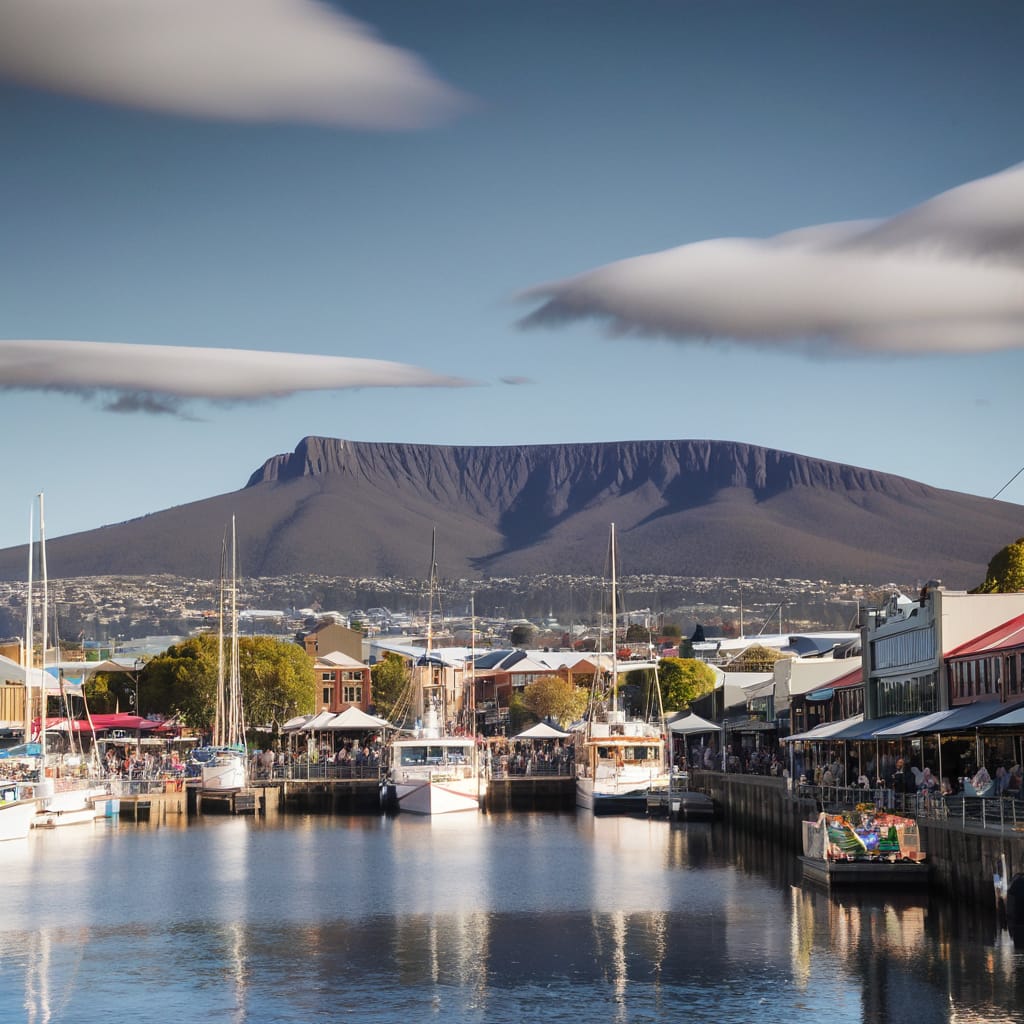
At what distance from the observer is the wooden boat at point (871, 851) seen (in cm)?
4709

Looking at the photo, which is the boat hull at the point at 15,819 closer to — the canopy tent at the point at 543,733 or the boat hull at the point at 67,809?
the boat hull at the point at 67,809

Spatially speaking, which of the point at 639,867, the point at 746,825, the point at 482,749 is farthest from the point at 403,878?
the point at 482,749

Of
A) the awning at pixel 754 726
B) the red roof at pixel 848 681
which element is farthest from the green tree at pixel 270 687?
the red roof at pixel 848 681

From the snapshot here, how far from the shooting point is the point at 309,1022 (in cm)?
3341

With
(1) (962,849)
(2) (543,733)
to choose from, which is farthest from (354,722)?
(1) (962,849)

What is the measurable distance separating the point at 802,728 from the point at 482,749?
27.0 m

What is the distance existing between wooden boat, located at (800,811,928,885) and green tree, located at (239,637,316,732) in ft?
292

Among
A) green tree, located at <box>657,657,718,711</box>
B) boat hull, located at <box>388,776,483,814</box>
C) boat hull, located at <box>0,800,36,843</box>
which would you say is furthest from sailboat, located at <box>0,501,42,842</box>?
green tree, located at <box>657,657,718,711</box>

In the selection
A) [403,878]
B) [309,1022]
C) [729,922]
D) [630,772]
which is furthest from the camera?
[630,772]

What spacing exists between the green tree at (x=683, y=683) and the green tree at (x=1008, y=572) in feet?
193

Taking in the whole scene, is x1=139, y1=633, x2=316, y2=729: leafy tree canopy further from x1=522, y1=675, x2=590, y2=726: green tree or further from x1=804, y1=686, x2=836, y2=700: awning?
x1=804, y1=686, x2=836, y2=700: awning

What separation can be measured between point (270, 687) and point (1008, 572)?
64.6 m

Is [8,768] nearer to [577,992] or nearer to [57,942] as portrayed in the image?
[57,942]

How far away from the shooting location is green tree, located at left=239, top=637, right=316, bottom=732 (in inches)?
5251
